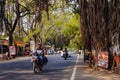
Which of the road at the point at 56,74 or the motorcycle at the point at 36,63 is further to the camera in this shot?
the motorcycle at the point at 36,63

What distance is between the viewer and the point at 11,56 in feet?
176

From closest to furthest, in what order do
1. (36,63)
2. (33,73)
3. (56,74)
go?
(56,74) < (33,73) < (36,63)

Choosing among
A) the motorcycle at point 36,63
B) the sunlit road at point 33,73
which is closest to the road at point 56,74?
the sunlit road at point 33,73

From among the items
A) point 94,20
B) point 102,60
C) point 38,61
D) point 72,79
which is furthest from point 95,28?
point 72,79

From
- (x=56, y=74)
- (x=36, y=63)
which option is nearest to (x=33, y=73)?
(x=36, y=63)

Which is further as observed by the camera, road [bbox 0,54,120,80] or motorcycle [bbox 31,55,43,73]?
motorcycle [bbox 31,55,43,73]

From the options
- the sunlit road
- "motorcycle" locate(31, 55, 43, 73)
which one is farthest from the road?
"motorcycle" locate(31, 55, 43, 73)

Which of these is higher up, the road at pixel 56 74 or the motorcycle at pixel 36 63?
the motorcycle at pixel 36 63

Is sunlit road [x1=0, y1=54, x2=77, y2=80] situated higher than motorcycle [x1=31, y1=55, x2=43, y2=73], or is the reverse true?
motorcycle [x1=31, y1=55, x2=43, y2=73]

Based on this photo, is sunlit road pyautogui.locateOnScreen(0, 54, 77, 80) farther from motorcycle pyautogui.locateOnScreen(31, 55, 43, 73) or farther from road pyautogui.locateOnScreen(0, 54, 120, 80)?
motorcycle pyautogui.locateOnScreen(31, 55, 43, 73)

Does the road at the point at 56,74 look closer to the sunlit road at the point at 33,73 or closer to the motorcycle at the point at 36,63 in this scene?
the sunlit road at the point at 33,73

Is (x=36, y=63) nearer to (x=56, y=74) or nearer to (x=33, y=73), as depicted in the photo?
(x=33, y=73)

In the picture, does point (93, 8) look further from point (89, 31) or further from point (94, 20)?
point (89, 31)

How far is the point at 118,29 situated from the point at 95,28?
2.60 metres
